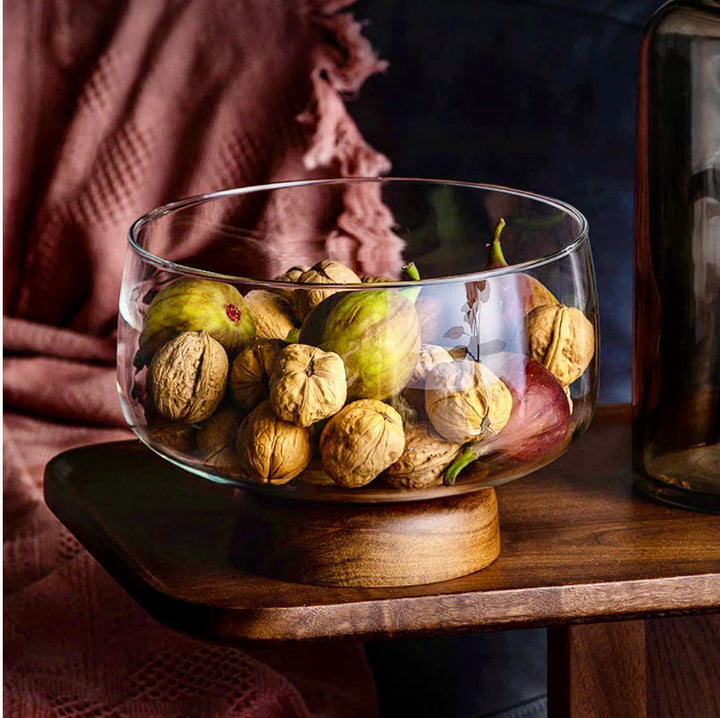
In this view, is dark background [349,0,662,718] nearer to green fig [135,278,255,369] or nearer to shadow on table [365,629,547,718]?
shadow on table [365,629,547,718]

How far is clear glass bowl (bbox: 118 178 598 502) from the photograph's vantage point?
513mm

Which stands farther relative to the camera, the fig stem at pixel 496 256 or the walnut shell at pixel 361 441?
the fig stem at pixel 496 256

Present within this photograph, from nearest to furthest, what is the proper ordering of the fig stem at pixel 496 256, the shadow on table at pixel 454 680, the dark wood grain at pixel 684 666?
1. the fig stem at pixel 496 256
2. the dark wood grain at pixel 684 666
3. the shadow on table at pixel 454 680

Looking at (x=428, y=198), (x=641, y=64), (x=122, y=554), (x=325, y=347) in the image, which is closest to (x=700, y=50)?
(x=641, y=64)

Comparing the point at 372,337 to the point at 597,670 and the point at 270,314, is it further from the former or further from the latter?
the point at 597,670

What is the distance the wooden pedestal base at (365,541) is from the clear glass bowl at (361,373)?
0.07 ft

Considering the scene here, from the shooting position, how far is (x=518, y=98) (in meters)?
1.05

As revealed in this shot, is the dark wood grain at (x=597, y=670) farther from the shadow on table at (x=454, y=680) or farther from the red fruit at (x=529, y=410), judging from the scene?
the shadow on table at (x=454, y=680)

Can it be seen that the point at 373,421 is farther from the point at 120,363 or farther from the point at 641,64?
the point at 641,64

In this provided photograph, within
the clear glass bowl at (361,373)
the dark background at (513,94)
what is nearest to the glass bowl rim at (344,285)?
the clear glass bowl at (361,373)

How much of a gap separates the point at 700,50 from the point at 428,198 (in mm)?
162

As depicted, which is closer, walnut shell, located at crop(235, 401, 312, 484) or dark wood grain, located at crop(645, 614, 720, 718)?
walnut shell, located at crop(235, 401, 312, 484)

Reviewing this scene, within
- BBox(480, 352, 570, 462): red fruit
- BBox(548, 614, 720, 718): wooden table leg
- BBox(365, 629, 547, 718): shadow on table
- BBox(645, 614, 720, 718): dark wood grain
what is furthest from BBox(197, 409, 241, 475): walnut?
BBox(365, 629, 547, 718): shadow on table

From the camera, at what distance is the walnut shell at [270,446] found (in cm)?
52
